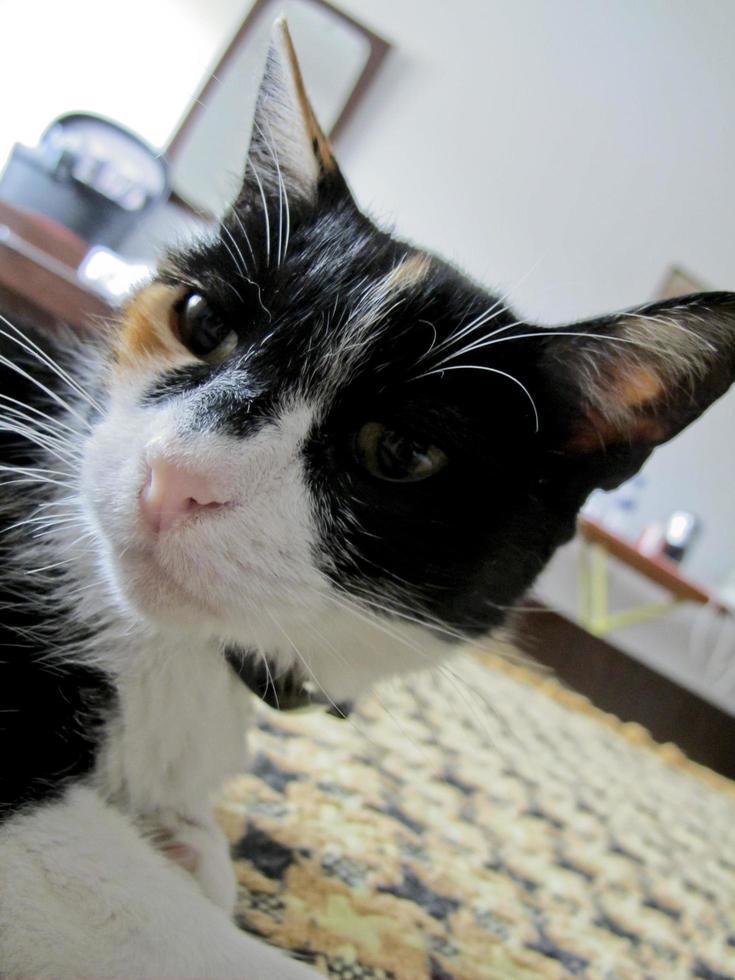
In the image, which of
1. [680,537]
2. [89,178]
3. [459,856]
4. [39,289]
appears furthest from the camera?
[680,537]

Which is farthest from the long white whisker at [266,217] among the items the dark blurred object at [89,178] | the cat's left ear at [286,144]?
the dark blurred object at [89,178]

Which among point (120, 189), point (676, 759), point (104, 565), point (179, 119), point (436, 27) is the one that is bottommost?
point (676, 759)

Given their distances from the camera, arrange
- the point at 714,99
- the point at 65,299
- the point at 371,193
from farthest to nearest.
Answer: the point at 371,193 → the point at 714,99 → the point at 65,299

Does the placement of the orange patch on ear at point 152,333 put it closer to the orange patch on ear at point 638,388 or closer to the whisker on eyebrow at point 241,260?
the whisker on eyebrow at point 241,260

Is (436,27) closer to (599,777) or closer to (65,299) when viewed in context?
(65,299)

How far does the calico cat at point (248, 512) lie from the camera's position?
39 centimetres

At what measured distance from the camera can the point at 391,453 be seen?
467mm

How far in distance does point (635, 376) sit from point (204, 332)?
31cm

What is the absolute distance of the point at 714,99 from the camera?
231 cm

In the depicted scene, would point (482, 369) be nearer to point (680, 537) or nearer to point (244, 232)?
point (244, 232)

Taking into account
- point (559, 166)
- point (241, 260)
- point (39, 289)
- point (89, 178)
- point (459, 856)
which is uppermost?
point (559, 166)

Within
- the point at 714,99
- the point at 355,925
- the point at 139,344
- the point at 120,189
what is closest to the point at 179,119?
the point at 120,189

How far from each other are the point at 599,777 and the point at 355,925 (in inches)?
31.3

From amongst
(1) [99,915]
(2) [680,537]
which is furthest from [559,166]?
(1) [99,915]
